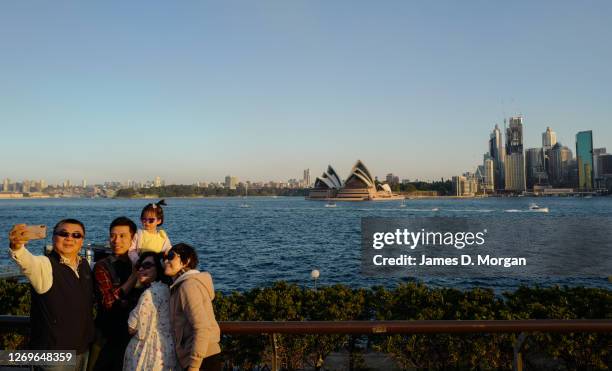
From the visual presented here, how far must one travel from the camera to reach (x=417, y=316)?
14.0ft

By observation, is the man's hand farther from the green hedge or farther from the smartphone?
the green hedge

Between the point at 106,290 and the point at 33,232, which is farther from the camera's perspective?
the point at 106,290

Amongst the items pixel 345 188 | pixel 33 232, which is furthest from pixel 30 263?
pixel 345 188

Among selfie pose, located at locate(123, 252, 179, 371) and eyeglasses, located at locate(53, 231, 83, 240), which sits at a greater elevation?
eyeglasses, located at locate(53, 231, 83, 240)

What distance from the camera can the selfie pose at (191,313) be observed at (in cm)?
193

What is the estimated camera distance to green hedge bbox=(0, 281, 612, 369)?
316 centimetres

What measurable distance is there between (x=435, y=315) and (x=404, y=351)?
1104 mm

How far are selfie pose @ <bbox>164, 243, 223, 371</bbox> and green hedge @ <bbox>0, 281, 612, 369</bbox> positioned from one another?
136 centimetres

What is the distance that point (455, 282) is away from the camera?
54.6 ft

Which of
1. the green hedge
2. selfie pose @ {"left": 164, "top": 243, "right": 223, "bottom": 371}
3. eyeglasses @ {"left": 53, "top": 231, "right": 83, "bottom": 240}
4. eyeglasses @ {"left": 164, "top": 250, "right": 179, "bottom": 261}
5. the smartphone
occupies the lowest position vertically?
the green hedge

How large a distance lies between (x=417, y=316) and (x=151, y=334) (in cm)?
286

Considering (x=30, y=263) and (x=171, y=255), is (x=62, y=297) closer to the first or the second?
(x=30, y=263)

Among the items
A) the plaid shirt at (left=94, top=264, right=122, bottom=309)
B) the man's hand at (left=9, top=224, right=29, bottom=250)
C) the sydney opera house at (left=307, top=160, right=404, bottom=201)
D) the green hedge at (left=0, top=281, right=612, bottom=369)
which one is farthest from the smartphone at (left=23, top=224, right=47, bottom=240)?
the sydney opera house at (left=307, top=160, right=404, bottom=201)

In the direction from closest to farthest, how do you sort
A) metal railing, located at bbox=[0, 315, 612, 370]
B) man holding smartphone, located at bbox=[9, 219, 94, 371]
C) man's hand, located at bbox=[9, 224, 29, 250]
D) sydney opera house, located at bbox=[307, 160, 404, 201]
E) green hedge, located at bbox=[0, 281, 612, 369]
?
man's hand, located at bbox=[9, 224, 29, 250], man holding smartphone, located at bbox=[9, 219, 94, 371], metal railing, located at bbox=[0, 315, 612, 370], green hedge, located at bbox=[0, 281, 612, 369], sydney opera house, located at bbox=[307, 160, 404, 201]
